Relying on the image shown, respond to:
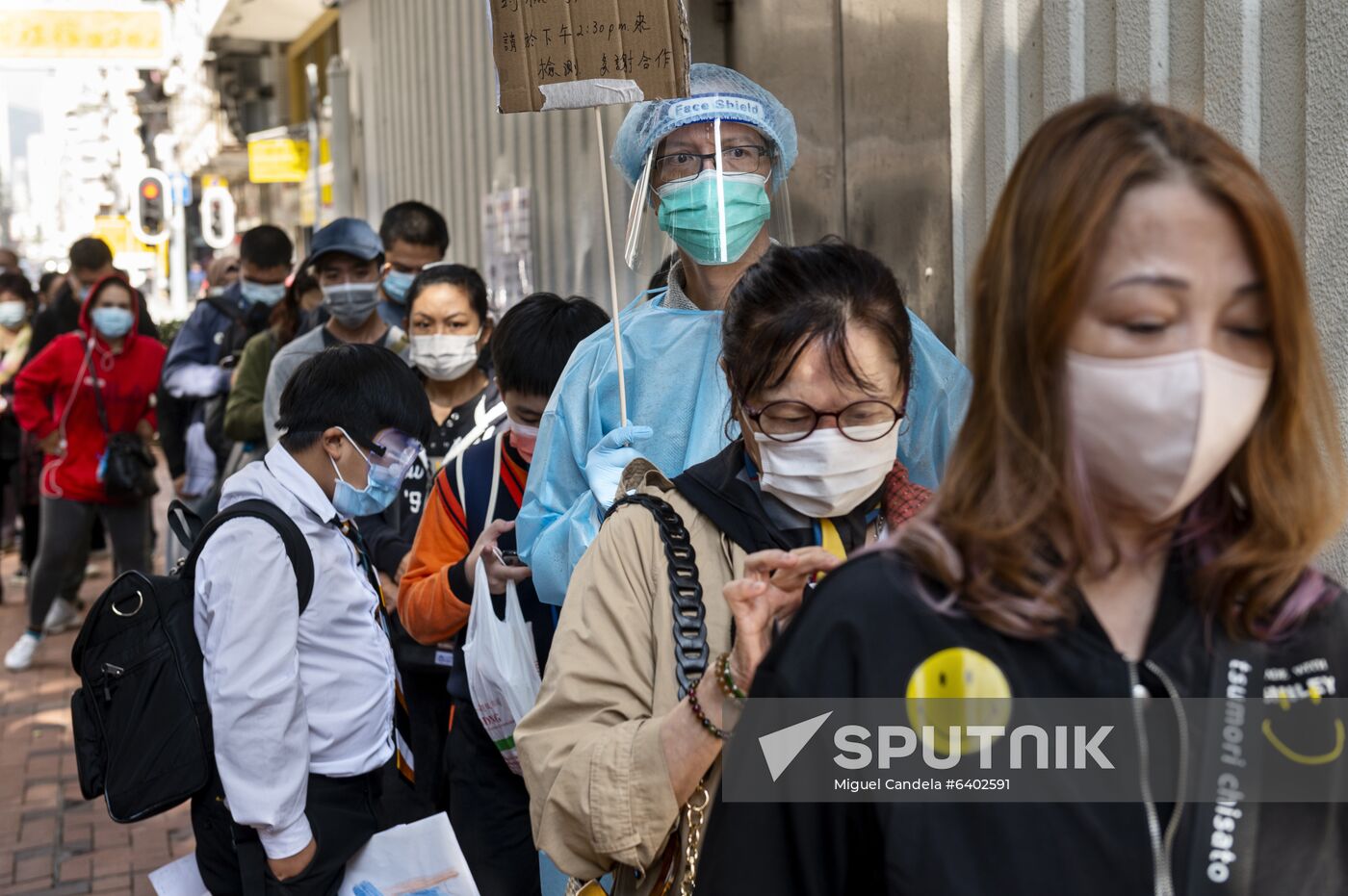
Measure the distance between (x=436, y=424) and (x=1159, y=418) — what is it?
4.03 metres

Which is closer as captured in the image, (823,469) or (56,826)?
(823,469)

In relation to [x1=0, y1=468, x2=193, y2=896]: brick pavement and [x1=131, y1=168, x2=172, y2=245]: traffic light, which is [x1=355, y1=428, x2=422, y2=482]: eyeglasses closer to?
[x1=0, y1=468, x2=193, y2=896]: brick pavement

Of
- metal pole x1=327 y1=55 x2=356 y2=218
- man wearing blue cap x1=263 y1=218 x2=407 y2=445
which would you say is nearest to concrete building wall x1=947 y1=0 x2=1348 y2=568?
man wearing blue cap x1=263 y1=218 x2=407 y2=445

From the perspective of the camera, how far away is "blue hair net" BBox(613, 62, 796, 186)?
3.17 meters

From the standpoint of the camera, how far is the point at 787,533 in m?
2.09

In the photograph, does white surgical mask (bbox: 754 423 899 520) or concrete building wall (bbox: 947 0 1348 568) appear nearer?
white surgical mask (bbox: 754 423 899 520)

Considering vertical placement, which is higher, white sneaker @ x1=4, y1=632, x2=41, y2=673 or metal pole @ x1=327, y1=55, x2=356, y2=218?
metal pole @ x1=327, y1=55, x2=356, y2=218

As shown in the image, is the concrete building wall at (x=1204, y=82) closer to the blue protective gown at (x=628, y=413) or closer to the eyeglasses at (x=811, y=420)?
the eyeglasses at (x=811, y=420)

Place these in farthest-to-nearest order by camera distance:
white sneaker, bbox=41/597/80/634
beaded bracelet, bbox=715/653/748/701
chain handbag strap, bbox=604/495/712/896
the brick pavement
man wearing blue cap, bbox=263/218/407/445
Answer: white sneaker, bbox=41/597/80/634 < man wearing blue cap, bbox=263/218/407/445 < the brick pavement < chain handbag strap, bbox=604/495/712/896 < beaded bracelet, bbox=715/653/748/701

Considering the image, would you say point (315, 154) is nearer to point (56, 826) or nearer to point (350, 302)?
point (350, 302)

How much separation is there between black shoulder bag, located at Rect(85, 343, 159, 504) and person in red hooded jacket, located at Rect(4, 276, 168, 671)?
21 mm

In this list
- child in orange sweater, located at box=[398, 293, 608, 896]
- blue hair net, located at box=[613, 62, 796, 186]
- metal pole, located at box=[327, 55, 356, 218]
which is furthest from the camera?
metal pole, located at box=[327, 55, 356, 218]

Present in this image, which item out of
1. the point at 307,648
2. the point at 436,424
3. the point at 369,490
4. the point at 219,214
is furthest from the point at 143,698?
the point at 219,214

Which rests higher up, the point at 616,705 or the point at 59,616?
the point at 616,705
